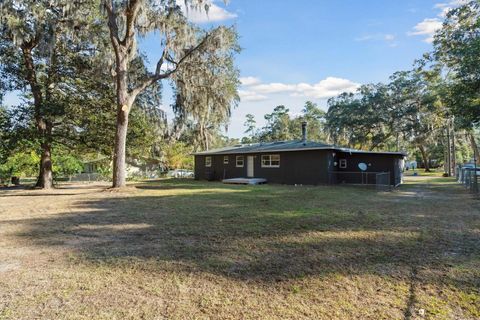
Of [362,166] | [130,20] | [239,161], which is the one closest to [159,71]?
[130,20]

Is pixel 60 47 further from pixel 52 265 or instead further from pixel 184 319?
pixel 184 319

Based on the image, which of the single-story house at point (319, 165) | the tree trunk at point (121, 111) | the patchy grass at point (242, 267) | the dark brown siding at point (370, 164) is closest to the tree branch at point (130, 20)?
the tree trunk at point (121, 111)

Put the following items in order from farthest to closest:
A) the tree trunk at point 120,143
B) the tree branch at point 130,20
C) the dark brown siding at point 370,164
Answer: the dark brown siding at point 370,164 → the tree trunk at point 120,143 → the tree branch at point 130,20

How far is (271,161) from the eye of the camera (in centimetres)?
1967

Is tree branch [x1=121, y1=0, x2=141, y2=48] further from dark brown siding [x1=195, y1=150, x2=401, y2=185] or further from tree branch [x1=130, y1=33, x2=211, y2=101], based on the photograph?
dark brown siding [x1=195, y1=150, x2=401, y2=185]

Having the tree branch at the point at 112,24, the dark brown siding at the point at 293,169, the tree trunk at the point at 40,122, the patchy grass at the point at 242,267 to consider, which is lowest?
the patchy grass at the point at 242,267

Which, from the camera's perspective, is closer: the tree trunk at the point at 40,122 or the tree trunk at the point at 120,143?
the tree trunk at the point at 120,143

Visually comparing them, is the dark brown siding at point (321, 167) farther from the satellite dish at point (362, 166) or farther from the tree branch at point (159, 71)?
the tree branch at point (159, 71)

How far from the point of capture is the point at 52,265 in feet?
13.5

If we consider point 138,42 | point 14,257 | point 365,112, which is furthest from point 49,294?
point 365,112

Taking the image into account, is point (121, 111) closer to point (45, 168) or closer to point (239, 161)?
point (45, 168)

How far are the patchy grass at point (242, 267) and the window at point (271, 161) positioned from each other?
11916mm

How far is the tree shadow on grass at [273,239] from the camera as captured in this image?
406 cm

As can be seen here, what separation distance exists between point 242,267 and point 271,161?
15.8 m
